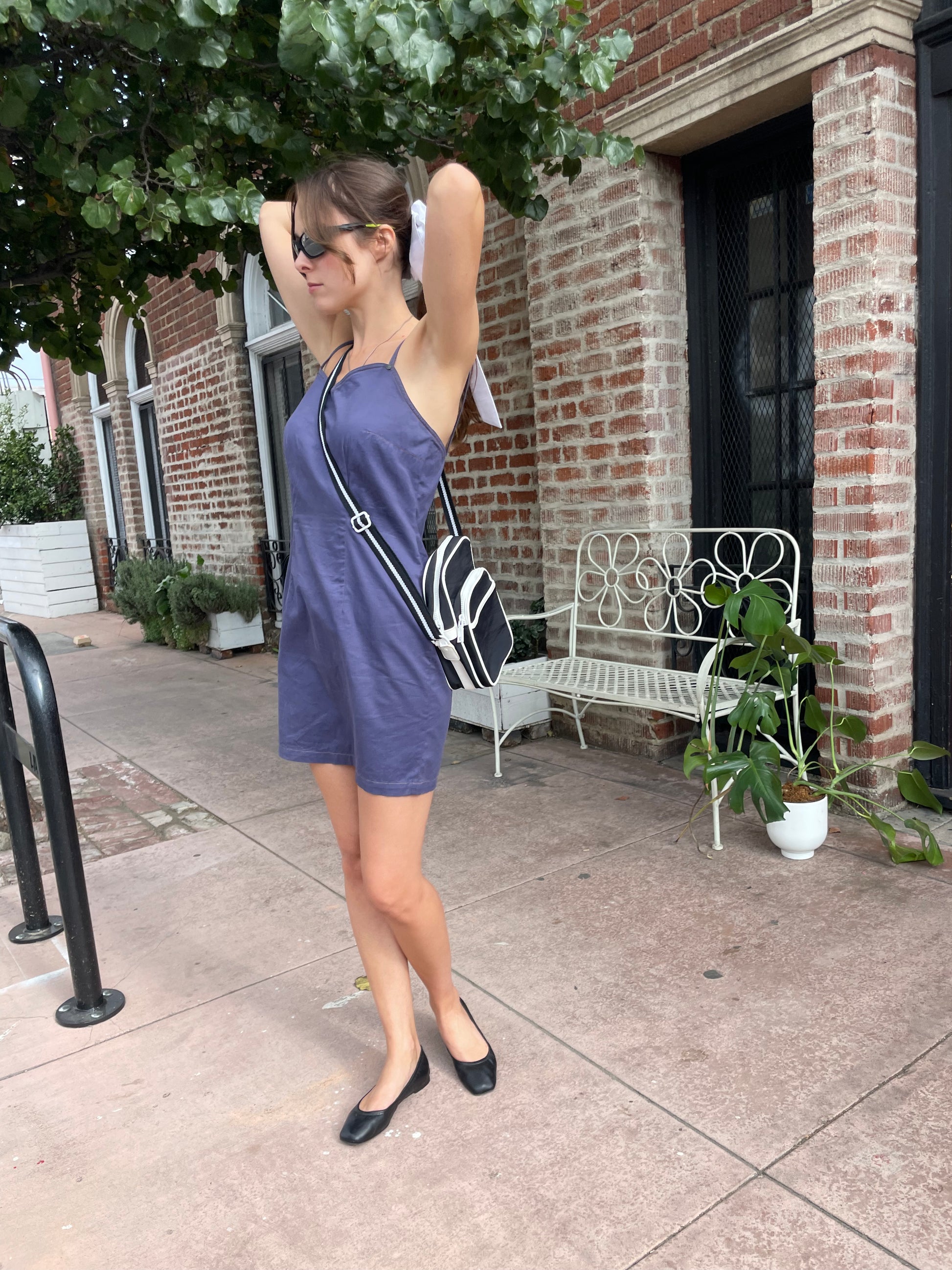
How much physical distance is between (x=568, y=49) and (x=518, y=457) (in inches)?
104

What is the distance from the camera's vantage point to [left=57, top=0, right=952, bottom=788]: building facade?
3199 millimetres

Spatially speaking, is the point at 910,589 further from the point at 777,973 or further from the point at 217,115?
the point at 217,115

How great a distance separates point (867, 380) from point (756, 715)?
Result: 118cm

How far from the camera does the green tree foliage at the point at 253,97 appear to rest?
2.12m

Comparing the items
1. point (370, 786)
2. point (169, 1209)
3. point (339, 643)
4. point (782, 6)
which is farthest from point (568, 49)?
point (169, 1209)

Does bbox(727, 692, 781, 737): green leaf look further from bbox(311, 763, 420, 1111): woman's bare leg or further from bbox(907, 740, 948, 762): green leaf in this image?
bbox(311, 763, 420, 1111): woman's bare leg

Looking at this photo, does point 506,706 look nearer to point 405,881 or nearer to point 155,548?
point 405,881

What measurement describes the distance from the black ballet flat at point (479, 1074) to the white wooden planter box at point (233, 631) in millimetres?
6228

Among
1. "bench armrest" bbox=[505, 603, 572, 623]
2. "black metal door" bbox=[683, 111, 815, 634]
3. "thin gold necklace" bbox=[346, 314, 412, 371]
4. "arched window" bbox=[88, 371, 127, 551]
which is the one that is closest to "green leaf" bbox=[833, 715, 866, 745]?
"black metal door" bbox=[683, 111, 815, 634]

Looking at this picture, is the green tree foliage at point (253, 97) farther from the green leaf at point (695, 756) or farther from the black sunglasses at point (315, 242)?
the green leaf at point (695, 756)

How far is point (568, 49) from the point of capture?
2.46 metres

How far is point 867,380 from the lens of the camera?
Answer: 10.6 feet

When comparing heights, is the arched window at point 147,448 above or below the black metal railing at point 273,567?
above

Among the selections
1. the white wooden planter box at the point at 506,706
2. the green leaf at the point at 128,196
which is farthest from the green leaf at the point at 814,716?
the green leaf at the point at 128,196
